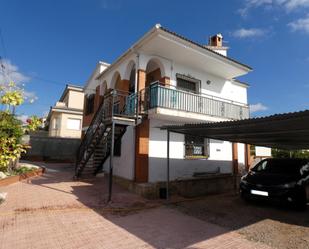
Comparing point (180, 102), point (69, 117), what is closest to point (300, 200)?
point (180, 102)

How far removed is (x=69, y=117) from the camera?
1086 inches

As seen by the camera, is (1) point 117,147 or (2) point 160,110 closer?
Result: (2) point 160,110

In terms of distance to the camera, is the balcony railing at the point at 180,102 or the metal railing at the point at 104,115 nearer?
the balcony railing at the point at 180,102

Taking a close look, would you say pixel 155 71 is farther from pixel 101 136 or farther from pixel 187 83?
pixel 101 136

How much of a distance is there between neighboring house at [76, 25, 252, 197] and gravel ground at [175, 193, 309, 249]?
2.72m

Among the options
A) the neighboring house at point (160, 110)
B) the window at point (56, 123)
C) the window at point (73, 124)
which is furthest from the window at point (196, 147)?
the window at point (56, 123)

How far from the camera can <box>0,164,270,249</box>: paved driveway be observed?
5387mm

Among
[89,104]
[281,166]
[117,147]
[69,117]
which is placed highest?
[69,117]

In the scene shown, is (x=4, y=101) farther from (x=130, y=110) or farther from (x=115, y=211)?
(x=130, y=110)

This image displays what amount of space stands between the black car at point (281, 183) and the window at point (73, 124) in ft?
72.6

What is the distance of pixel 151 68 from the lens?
13383 millimetres

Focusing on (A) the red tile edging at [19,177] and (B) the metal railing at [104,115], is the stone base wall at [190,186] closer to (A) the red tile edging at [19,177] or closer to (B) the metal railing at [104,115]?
(B) the metal railing at [104,115]

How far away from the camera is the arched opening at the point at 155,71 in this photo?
12.2m

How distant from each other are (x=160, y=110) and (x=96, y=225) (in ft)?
17.3
